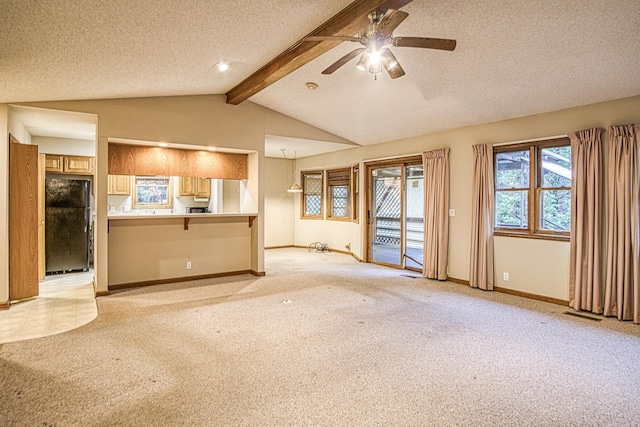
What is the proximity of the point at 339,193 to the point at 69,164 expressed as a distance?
5577 millimetres

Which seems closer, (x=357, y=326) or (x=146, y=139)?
(x=357, y=326)

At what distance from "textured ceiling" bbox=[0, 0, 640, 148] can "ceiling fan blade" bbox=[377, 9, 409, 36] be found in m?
0.64

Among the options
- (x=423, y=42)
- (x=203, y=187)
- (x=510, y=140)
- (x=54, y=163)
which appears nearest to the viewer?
(x=423, y=42)

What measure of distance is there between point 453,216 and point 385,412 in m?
4.09

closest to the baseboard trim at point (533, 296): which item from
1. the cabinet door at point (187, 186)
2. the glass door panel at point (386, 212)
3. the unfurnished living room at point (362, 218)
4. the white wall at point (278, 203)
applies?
the unfurnished living room at point (362, 218)

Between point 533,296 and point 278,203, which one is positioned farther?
point 278,203

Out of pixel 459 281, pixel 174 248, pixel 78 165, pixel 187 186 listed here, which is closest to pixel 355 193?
pixel 459 281

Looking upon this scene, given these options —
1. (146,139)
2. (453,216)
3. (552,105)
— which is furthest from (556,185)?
(146,139)

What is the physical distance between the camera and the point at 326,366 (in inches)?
108

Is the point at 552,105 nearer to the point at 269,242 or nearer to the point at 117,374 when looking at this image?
the point at 117,374

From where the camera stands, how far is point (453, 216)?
567 cm

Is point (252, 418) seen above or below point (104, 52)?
below

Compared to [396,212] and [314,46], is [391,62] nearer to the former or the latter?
[314,46]

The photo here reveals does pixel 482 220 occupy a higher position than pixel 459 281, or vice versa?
pixel 482 220
